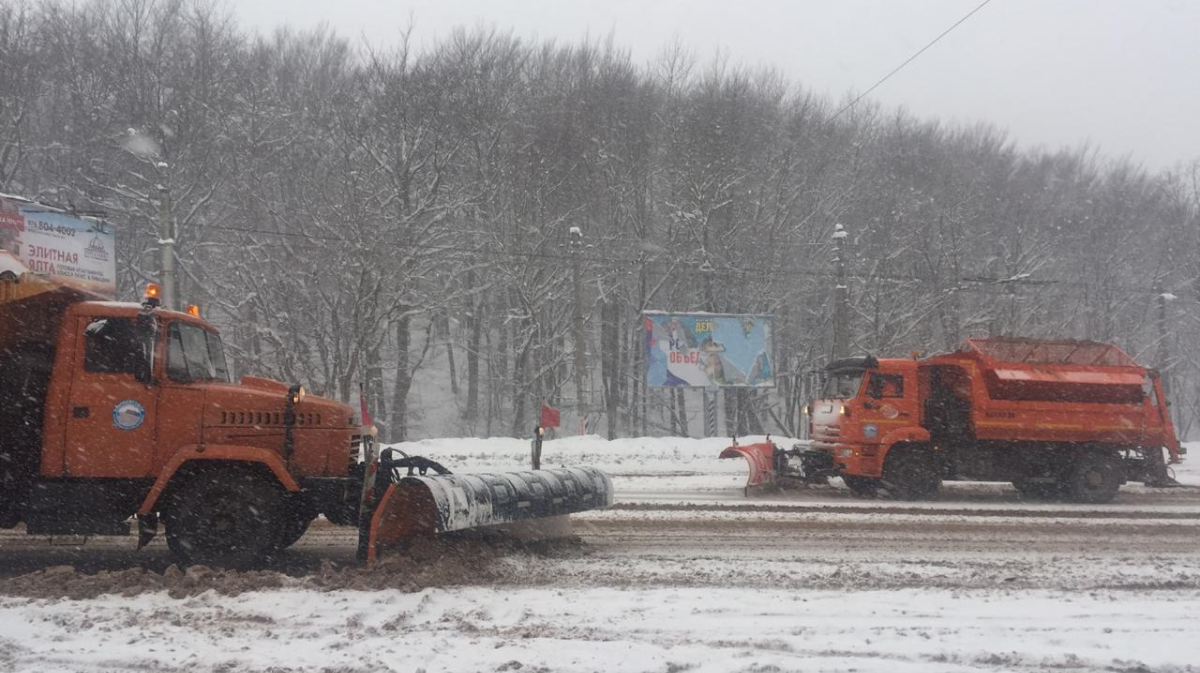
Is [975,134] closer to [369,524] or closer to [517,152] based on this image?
[517,152]

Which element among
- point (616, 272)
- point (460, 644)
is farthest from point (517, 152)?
point (460, 644)

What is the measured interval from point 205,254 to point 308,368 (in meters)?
8.65

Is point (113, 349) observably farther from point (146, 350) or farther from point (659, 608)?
point (659, 608)

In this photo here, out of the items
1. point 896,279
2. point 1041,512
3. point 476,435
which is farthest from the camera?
point 476,435

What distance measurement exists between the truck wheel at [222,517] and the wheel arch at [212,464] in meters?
0.08

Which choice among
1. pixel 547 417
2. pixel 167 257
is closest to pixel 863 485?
pixel 547 417

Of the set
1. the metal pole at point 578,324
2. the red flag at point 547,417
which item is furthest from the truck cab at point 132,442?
the metal pole at point 578,324

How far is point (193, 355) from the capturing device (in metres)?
8.64

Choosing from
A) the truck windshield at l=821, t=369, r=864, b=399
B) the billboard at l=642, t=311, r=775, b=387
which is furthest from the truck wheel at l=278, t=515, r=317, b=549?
the billboard at l=642, t=311, r=775, b=387

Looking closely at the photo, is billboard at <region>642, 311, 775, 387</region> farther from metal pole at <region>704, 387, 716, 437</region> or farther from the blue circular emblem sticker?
the blue circular emblem sticker

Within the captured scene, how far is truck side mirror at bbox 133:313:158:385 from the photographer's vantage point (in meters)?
8.12

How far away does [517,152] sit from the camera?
1401 inches

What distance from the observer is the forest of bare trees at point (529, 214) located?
29.1 m

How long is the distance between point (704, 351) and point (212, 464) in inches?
869
